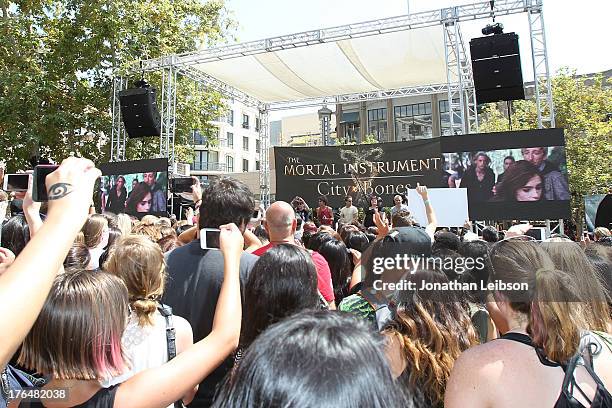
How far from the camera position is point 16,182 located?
102 inches

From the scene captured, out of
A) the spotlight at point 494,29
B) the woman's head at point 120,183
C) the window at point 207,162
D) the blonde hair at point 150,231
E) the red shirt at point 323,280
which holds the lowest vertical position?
the red shirt at point 323,280

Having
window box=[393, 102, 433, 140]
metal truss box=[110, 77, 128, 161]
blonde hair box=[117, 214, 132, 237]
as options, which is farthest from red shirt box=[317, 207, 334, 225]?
window box=[393, 102, 433, 140]

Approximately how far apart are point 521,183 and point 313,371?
755cm

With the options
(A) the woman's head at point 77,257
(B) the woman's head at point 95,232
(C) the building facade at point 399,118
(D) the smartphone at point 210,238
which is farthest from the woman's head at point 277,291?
(C) the building facade at point 399,118

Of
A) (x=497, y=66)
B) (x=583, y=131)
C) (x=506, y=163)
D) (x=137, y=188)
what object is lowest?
(x=506, y=163)

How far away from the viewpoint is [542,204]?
729 cm

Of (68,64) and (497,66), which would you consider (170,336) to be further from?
(68,64)

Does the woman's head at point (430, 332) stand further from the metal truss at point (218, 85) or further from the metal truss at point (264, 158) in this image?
the metal truss at point (264, 158)

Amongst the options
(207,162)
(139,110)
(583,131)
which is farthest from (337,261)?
(207,162)

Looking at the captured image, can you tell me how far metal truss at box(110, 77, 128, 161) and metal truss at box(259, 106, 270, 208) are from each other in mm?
4247

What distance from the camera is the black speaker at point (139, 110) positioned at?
A: 1173cm

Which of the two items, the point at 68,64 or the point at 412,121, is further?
the point at 412,121

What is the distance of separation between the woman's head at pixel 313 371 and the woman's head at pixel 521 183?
7390 millimetres

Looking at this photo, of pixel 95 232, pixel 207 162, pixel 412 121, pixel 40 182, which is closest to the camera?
pixel 40 182
